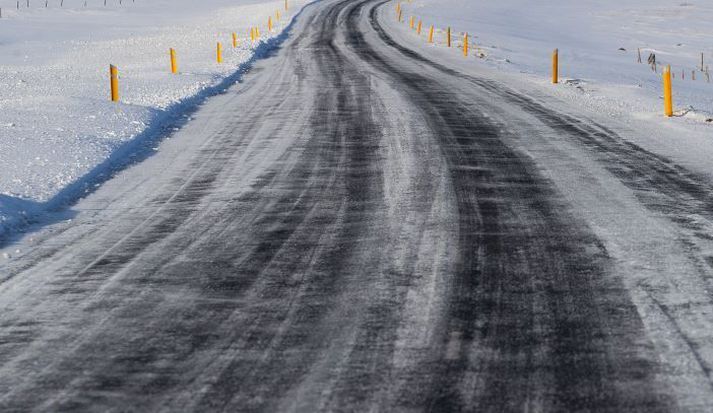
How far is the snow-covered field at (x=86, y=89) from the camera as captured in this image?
34.6 feet

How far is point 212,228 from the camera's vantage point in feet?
25.4

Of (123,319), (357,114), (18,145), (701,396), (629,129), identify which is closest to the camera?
(701,396)

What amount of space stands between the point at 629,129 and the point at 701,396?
10.6m

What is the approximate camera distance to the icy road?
432cm

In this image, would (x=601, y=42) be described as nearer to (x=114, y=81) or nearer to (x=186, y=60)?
(x=186, y=60)

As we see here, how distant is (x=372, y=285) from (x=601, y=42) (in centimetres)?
5016

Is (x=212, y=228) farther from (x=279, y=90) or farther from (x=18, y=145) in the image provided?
(x=279, y=90)

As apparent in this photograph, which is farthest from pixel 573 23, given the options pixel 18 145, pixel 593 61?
pixel 18 145

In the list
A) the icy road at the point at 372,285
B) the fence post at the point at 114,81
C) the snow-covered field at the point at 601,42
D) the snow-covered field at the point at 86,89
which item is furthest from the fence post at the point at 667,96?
the fence post at the point at 114,81

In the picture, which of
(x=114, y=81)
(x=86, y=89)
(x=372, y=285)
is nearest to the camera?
(x=372, y=285)

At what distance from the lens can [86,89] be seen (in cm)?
2142

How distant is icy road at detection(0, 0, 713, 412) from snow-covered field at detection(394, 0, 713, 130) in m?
6.39

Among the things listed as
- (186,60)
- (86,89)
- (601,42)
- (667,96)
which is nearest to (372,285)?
(667,96)

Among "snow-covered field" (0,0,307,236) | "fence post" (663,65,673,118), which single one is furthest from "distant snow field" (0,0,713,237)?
"fence post" (663,65,673,118)
